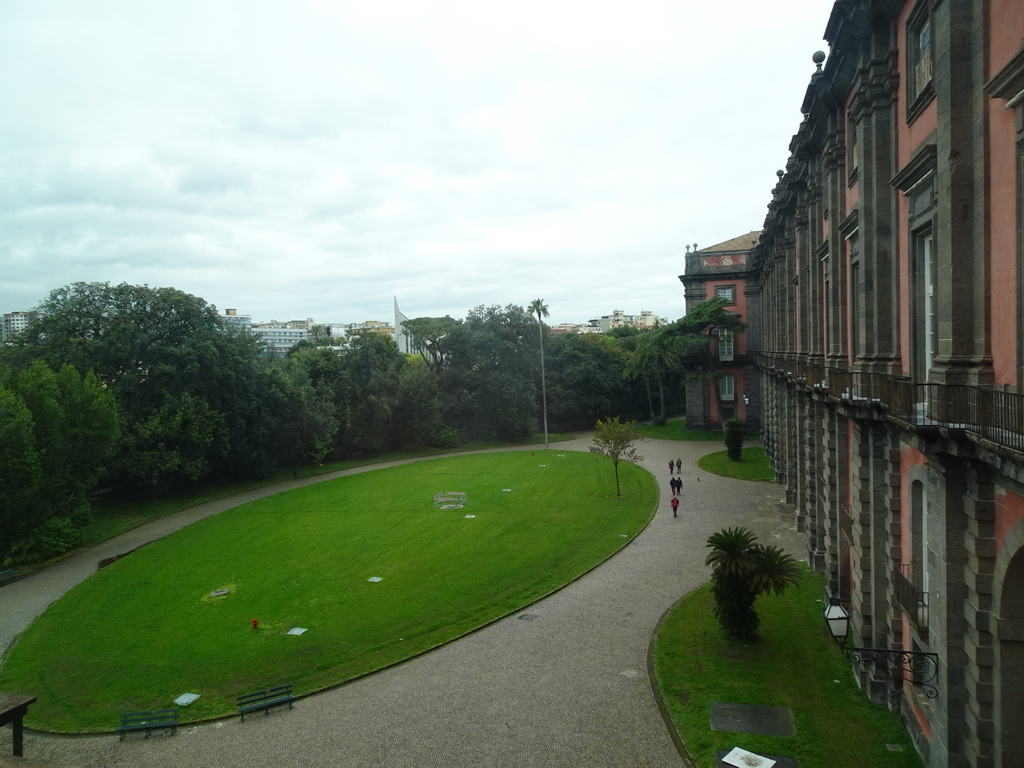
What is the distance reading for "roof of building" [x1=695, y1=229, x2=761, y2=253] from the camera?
53.3m

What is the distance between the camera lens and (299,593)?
19.8 metres

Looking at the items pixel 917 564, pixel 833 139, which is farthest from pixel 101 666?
pixel 833 139

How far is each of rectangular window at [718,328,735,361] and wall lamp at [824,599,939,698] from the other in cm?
3972

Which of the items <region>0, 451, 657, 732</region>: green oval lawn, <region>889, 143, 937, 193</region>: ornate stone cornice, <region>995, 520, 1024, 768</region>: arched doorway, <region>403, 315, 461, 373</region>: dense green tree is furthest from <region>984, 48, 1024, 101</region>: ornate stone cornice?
<region>403, 315, 461, 373</region>: dense green tree

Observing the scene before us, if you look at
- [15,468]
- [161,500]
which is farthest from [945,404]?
[161,500]

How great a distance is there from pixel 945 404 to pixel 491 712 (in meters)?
9.29

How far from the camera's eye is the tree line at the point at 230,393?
26.2 metres

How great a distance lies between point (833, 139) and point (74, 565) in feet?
93.6

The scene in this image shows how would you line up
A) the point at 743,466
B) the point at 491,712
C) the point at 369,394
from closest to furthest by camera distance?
the point at 491,712 → the point at 743,466 → the point at 369,394

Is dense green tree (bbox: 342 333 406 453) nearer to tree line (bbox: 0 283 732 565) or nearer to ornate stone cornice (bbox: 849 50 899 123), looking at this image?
tree line (bbox: 0 283 732 565)

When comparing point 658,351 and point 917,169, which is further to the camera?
point 658,351

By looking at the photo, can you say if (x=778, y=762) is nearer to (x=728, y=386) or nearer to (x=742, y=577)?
(x=742, y=577)

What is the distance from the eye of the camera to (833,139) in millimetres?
16172

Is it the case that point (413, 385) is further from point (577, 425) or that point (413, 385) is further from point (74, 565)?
point (74, 565)
